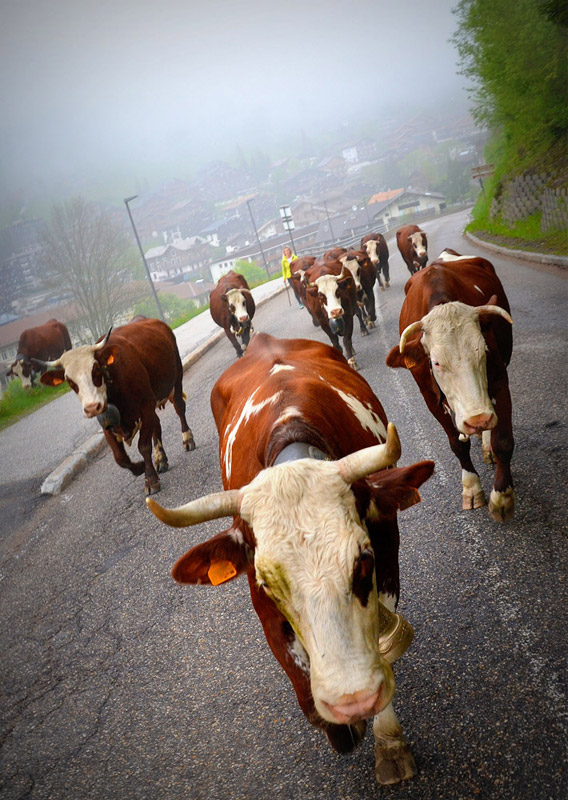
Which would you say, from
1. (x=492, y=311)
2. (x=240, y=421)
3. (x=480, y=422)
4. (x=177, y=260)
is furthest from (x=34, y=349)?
(x=177, y=260)

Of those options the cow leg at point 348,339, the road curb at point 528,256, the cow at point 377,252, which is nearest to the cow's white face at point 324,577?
the cow leg at point 348,339

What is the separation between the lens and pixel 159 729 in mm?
3479

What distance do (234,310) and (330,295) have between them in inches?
156

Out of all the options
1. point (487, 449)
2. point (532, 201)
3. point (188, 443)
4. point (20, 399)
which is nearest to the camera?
point (487, 449)

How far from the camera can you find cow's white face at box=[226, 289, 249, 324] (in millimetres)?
14055

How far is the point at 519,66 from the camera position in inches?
774

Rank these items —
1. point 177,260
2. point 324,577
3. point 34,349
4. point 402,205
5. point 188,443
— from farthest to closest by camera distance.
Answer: point 177,260 → point 402,205 → point 34,349 → point 188,443 → point 324,577

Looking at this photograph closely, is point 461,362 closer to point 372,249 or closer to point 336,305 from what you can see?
point 336,305

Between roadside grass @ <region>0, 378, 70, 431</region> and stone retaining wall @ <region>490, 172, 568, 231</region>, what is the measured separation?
15163 millimetres

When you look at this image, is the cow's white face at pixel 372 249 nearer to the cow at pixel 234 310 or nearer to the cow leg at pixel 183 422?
the cow at pixel 234 310

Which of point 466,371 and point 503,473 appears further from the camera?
point 503,473

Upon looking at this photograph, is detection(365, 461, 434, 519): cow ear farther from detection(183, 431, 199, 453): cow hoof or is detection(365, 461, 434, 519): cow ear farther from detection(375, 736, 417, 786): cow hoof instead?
detection(183, 431, 199, 453): cow hoof

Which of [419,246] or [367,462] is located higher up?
[367,462]

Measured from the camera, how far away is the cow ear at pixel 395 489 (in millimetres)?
2365
